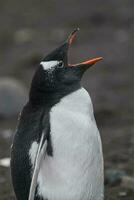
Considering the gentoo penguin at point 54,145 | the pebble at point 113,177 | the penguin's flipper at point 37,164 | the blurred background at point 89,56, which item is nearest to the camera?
the penguin's flipper at point 37,164

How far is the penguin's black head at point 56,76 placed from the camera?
552 cm

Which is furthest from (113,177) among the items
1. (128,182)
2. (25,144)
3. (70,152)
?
(25,144)

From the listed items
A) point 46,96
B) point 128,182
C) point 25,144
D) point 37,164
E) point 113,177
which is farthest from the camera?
point 113,177

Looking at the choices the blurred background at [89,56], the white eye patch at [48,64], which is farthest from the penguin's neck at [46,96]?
the blurred background at [89,56]

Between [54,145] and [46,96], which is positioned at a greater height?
[46,96]

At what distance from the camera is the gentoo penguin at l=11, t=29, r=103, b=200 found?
538 cm

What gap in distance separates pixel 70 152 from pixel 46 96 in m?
0.40

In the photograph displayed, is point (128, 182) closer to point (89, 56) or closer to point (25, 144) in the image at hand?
point (25, 144)

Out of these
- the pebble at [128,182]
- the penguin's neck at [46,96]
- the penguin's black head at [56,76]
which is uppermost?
the penguin's black head at [56,76]

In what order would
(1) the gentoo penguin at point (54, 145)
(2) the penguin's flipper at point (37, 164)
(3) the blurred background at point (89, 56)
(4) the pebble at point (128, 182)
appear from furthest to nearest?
1. (3) the blurred background at point (89, 56)
2. (4) the pebble at point (128, 182)
3. (1) the gentoo penguin at point (54, 145)
4. (2) the penguin's flipper at point (37, 164)

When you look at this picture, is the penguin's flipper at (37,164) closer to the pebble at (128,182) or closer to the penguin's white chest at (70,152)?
the penguin's white chest at (70,152)

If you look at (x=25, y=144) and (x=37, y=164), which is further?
(x=25, y=144)

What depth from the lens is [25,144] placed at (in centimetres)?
539

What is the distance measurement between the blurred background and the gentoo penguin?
1.13m
